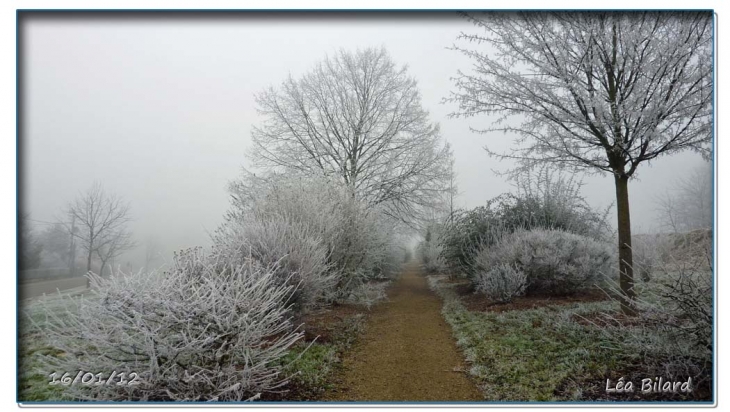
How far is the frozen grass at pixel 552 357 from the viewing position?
11.6ft

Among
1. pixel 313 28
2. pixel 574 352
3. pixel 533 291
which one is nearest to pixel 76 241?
pixel 313 28

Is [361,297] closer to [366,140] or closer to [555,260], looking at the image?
[555,260]

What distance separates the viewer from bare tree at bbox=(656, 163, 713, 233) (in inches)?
155

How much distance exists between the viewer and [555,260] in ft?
25.0

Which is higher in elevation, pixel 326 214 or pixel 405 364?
pixel 326 214

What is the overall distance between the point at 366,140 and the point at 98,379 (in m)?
8.91

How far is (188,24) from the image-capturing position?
13.7ft

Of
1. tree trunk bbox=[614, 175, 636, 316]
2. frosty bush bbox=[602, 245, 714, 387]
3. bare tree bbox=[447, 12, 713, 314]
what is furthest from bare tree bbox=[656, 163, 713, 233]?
frosty bush bbox=[602, 245, 714, 387]

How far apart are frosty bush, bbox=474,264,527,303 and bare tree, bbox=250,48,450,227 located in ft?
11.8

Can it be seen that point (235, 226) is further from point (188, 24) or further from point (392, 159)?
point (392, 159)

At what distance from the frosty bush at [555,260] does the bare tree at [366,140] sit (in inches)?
124

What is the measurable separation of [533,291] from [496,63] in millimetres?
4902

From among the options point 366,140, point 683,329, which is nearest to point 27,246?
point 683,329

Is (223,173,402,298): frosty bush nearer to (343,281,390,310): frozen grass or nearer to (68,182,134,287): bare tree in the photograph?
(343,281,390,310): frozen grass
